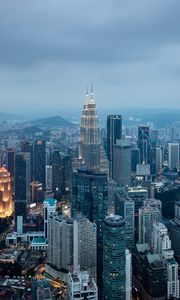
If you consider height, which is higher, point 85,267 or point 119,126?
point 119,126

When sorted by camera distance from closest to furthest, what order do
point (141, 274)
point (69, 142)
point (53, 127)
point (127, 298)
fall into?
point (127, 298), point (141, 274), point (69, 142), point (53, 127)

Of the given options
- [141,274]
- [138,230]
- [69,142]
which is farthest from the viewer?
[69,142]

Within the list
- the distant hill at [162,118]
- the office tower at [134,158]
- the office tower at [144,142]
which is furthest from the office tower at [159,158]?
the distant hill at [162,118]

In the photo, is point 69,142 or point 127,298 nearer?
point 127,298

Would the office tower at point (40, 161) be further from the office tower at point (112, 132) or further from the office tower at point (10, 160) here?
the office tower at point (112, 132)

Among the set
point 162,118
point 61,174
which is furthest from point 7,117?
point 162,118

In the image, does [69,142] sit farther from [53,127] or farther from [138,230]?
[138,230]

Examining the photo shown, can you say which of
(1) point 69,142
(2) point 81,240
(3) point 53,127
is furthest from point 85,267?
(3) point 53,127
